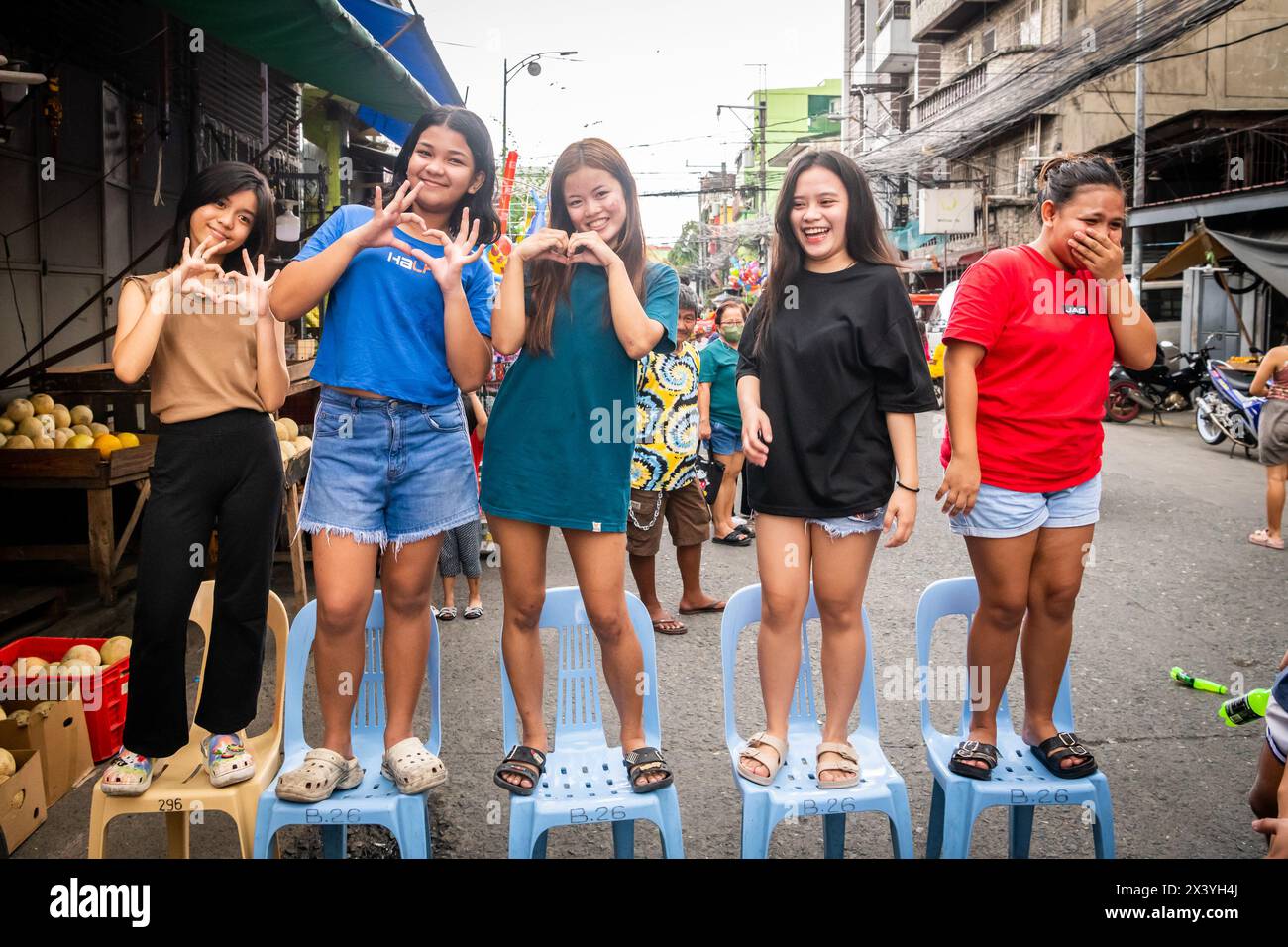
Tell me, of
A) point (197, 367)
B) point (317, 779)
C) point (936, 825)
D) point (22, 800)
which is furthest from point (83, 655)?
point (936, 825)

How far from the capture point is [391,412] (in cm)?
270

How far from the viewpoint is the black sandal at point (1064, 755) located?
8.91 feet

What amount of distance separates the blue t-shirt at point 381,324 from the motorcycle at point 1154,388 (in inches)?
618

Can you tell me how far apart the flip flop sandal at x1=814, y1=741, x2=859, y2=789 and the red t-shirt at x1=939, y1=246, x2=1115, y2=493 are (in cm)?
85

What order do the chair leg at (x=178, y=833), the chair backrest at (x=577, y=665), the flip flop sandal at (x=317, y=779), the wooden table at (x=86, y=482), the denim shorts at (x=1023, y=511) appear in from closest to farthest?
the flip flop sandal at (x=317, y=779) → the chair leg at (x=178, y=833) → the denim shorts at (x=1023, y=511) → the chair backrest at (x=577, y=665) → the wooden table at (x=86, y=482)

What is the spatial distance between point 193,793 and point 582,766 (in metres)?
1.01

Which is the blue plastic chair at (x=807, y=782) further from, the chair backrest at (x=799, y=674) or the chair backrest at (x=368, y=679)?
the chair backrest at (x=368, y=679)

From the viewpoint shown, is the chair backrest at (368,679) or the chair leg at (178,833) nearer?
the chair leg at (178,833)

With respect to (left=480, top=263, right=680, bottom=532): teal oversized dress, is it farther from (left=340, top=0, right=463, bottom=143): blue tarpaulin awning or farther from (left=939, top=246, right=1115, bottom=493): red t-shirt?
(left=340, top=0, right=463, bottom=143): blue tarpaulin awning

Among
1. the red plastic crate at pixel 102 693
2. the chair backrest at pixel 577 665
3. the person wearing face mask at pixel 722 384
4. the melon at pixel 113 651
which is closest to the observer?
the chair backrest at pixel 577 665

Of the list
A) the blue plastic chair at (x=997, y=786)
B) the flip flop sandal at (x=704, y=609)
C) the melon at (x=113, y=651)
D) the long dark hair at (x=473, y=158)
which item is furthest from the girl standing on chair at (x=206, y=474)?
the flip flop sandal at (x=704, y=609)

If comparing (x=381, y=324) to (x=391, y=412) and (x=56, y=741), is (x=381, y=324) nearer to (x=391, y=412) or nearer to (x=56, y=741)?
(x=391, y=412)
